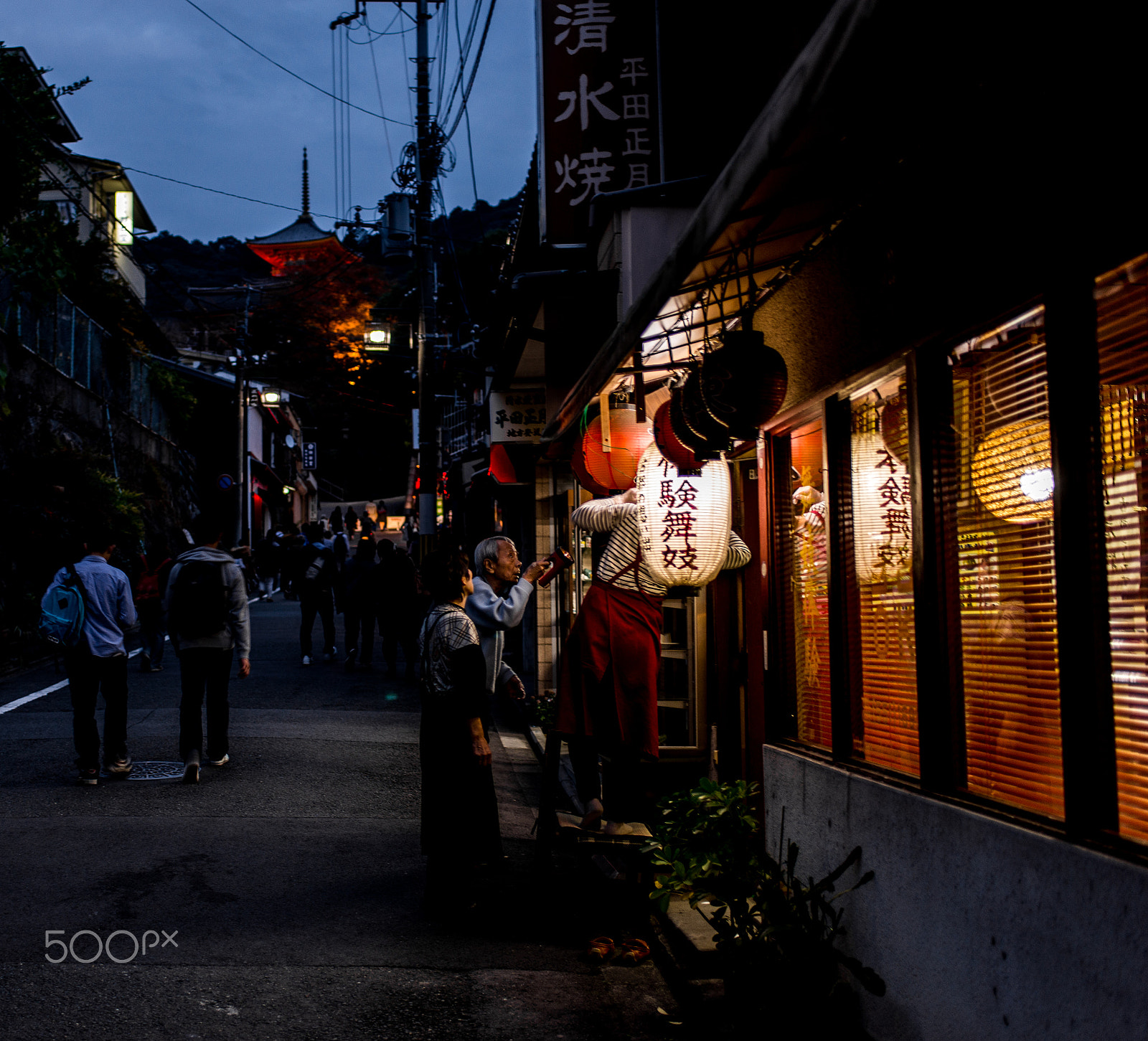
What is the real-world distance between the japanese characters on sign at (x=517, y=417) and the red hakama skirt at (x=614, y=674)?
8.30m

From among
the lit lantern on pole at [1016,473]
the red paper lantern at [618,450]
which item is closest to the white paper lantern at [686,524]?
the red paper lantern at [618,450]

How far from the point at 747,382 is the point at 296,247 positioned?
7928 centimetres

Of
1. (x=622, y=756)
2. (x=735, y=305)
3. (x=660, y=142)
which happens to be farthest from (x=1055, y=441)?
(x=660, y=142)

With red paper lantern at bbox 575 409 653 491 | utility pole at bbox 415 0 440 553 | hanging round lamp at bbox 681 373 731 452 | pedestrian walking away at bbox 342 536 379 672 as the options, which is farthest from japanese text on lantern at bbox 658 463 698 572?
utility pole at bbox 415 0 440 553

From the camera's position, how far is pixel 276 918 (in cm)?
616

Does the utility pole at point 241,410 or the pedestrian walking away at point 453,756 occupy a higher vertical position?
the utility pole at point 241,410

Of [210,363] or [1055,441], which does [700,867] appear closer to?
[1055,441]

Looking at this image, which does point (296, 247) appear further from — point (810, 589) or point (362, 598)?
point (810, 589)

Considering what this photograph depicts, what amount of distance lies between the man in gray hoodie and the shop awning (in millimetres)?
3958

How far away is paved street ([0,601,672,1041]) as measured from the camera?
15.8ft

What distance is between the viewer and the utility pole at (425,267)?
22.0 metres

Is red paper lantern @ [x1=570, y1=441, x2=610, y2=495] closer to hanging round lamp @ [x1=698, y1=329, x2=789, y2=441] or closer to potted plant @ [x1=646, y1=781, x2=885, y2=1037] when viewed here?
hanging round lamp @ [x1=698, y1=329, x2=789, y2=441]

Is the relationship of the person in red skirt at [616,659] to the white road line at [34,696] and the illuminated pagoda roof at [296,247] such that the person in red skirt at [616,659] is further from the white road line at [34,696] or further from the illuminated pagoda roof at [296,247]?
the illuminated pagoda roof at [296,247]

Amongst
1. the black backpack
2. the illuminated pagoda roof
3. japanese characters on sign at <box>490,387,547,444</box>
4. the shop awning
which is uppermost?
the illuminated pagoda roof
